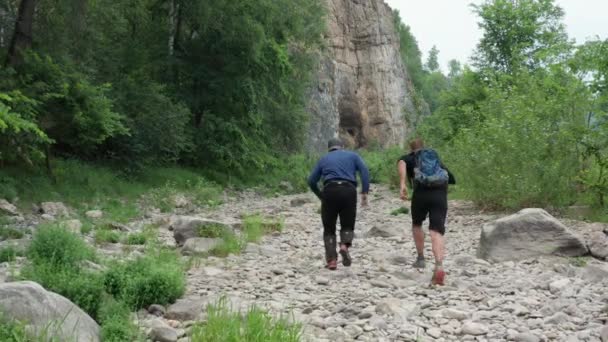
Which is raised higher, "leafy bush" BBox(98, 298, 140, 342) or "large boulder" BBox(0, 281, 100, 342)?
"large boulder" BBox(0, 281, 100, 342)

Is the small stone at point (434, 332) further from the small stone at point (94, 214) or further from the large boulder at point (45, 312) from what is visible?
the small stone at point (94, 214)

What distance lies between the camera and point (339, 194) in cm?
905

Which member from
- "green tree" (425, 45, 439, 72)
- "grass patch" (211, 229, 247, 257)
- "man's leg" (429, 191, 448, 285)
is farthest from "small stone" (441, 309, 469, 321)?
"green tree" (425, 45, 439, 72)

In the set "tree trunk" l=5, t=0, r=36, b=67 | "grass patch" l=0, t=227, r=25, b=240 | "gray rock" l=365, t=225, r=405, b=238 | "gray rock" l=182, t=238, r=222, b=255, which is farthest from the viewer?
"tree trunk" l=5, t=0, r=36, b=67

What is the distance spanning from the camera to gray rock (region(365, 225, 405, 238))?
13.3 meters

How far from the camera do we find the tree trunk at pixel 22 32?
53.8 feet

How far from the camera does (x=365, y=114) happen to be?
61125 millimetres

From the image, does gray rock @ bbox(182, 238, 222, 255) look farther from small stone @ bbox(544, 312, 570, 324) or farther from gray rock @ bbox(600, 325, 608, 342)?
gray rock @ bbox(600, 325, 608, 342)

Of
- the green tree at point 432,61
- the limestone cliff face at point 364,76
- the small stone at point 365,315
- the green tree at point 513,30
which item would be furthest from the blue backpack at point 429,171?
the green tree at point 432,61

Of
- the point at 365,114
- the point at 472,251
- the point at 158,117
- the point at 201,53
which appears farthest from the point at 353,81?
the point at 472,251

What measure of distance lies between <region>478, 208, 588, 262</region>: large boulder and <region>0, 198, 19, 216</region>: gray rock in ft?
35.6

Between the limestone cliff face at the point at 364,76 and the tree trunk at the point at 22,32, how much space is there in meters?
41.2

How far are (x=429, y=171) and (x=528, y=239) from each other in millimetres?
2896

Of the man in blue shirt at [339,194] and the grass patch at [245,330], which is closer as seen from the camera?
the grass patch at [245,330]
